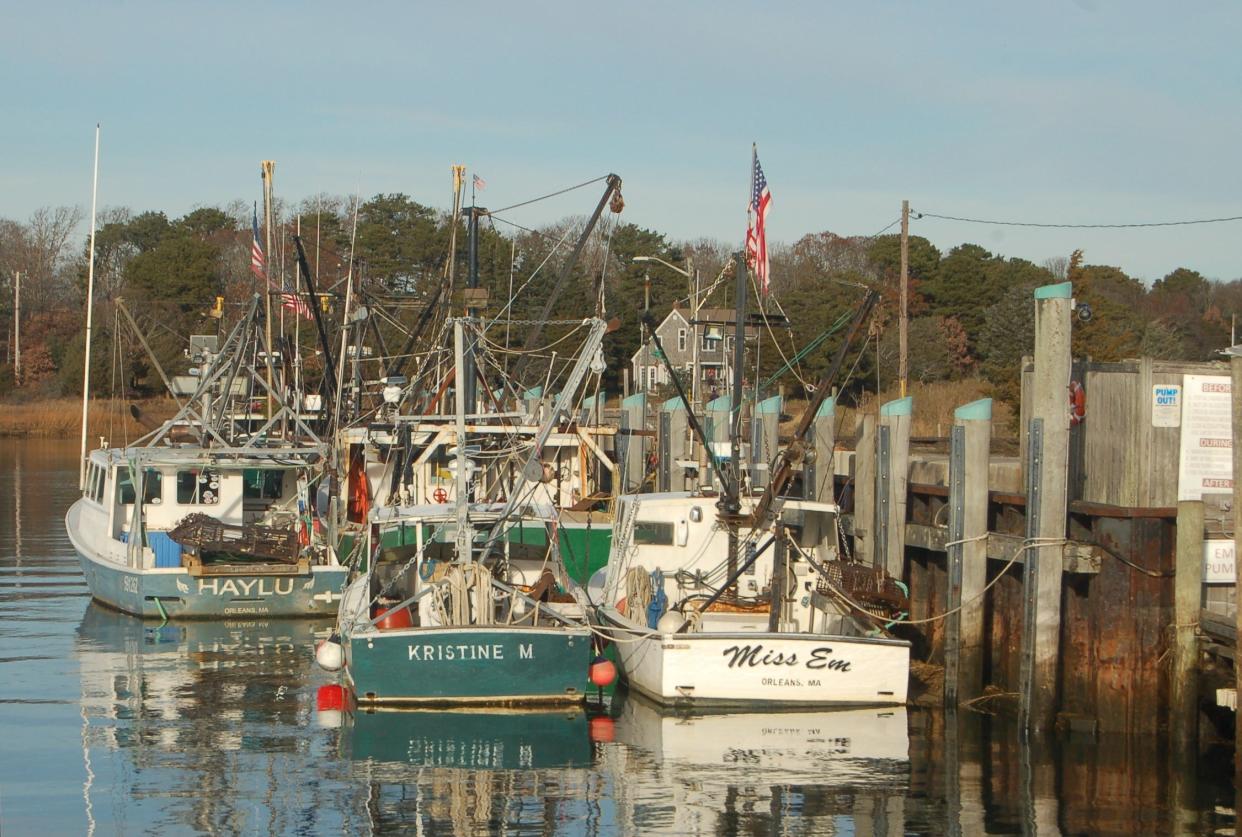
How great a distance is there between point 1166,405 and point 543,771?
298 inches

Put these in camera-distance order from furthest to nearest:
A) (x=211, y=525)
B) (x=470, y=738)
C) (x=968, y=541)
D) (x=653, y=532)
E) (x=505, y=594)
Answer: (x=211, y=525), (x=653, y=532), (x=505, y=594), (x=968, y=541), (x=470, y=738)

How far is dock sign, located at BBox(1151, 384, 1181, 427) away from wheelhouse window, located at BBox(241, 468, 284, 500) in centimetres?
1700

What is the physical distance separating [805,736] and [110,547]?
14.5 metres

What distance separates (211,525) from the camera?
24.9 metres

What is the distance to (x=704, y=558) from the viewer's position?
68.5 feet

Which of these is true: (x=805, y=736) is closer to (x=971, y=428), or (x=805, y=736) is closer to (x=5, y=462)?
(x=971, y=428)

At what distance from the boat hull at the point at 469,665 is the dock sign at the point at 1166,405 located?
668 cm

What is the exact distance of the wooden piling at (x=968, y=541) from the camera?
58.5ft

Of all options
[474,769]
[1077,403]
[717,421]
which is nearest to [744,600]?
[1077,403]

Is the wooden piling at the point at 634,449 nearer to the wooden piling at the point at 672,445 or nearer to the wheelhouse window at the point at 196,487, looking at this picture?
the wooden piling at the point at 672,445

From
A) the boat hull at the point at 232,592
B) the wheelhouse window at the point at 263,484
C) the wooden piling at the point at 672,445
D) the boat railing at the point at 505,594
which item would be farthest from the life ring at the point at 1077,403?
the wheelhouse window at the point at 263,484

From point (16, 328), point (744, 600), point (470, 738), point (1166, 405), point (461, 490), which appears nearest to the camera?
point (1166, 405)

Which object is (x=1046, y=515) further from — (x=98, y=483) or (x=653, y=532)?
(x=98, y=483)

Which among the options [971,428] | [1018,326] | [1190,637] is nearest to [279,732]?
[971,428]
